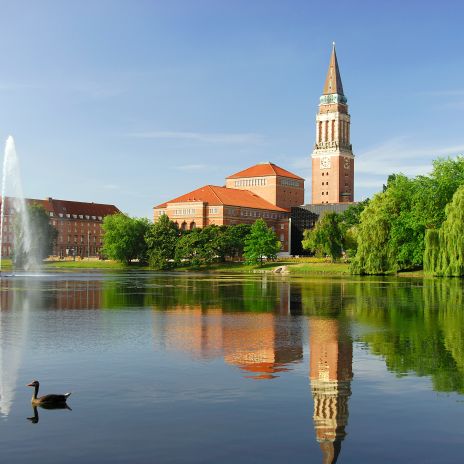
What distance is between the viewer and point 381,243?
3260 inches

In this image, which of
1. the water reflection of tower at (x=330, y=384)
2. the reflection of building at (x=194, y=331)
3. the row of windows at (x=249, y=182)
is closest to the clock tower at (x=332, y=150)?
the row of windows at (x=249, y=182)

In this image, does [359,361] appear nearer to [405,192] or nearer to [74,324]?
[74,324]

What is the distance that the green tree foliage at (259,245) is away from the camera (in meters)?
120

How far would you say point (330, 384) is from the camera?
17.0 meters

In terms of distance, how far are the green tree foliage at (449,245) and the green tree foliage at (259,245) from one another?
47541 mm

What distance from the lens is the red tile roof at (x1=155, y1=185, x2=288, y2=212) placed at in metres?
149

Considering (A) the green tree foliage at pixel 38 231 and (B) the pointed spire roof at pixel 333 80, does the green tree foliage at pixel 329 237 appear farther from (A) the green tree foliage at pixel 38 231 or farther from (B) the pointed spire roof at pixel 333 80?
(B) the pointed spire roof at pixel 333 80

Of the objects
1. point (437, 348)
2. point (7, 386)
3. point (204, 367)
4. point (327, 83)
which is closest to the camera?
point (7, 386)

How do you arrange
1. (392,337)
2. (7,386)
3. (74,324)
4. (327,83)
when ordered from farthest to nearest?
(327,83), (74,324), (392,337), (7,386)

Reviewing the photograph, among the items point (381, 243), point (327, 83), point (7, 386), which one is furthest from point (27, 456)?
point (327, 83)

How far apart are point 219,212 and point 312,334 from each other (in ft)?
394

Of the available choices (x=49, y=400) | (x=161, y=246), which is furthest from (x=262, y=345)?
(x=161, y=246)

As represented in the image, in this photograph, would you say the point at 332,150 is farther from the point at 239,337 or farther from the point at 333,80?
the point at 239,337

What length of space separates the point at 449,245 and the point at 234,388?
2331 inches
